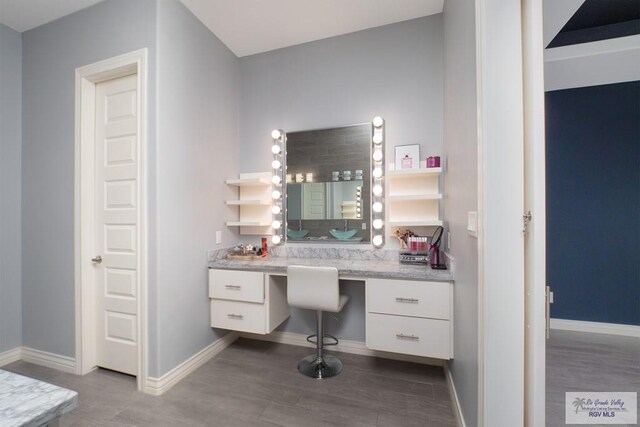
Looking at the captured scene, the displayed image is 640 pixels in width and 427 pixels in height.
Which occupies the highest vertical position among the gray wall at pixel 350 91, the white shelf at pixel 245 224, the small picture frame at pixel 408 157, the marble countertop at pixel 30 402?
the gray wall at pixel 350 91

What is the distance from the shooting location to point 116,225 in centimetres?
199

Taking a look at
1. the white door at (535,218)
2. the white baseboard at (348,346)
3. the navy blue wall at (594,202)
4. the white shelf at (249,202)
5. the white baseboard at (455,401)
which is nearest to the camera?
the white door at (535,218)

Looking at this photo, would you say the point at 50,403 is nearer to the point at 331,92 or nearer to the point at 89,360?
the point at 89,360

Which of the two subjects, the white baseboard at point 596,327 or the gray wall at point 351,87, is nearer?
the gray wall at point 351,87

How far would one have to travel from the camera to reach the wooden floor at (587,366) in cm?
178

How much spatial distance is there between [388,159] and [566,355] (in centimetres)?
229

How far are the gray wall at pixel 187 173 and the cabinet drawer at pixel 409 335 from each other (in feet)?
4.67

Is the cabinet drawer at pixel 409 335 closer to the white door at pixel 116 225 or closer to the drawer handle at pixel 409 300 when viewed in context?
the drawer handle at pixel 409 300

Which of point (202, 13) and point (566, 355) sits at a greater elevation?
point (202, 13)

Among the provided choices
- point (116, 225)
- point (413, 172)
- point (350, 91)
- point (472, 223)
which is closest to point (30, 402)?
point (472, 223)

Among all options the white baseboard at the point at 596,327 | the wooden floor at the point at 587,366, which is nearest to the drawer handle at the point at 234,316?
the wooden floor at the point at 587,366

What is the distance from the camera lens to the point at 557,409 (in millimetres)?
1597

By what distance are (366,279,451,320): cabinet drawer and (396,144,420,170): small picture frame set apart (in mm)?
997

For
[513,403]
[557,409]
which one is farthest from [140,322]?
[557,409]
